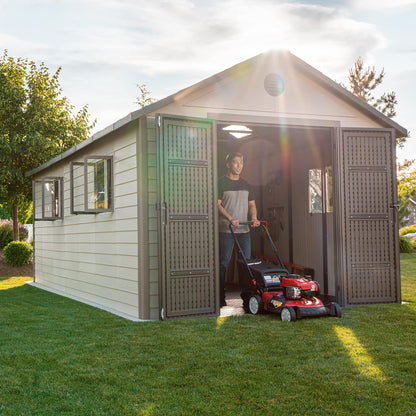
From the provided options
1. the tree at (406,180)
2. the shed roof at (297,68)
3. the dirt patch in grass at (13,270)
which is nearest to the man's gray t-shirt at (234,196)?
the shed roof at (297,68)

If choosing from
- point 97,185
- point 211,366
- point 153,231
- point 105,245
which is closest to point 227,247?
point 153,231

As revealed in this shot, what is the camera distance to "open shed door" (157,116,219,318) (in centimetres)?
650

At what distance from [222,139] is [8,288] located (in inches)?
204

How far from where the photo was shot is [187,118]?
6645 millimetres

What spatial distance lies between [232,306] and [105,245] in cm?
203

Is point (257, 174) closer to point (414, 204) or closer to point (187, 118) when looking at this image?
point (187, 118)

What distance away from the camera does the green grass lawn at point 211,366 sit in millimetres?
3482

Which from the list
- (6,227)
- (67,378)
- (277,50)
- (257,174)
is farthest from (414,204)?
(67,378)

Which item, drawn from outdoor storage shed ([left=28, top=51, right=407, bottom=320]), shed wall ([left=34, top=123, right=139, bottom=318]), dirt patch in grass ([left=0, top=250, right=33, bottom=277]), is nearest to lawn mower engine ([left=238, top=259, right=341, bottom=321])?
outdoor storage shed ([left=28, top=51, right=407, bottom=320])

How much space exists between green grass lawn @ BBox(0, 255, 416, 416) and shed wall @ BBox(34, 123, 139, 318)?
0.81 metres

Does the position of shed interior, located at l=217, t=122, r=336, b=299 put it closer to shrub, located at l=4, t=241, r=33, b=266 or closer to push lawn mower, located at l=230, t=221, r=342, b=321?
push lawn mower, located at l=230, t=221, r=342, b=321

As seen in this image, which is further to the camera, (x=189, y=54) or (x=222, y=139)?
(x=222, y=139)

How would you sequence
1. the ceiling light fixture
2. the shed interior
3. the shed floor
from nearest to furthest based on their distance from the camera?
the shed floor
the shed interior
the ceiling light fixture

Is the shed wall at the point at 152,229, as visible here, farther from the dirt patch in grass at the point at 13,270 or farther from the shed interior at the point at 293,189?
the dirt patch in grass at the point at 13,270
